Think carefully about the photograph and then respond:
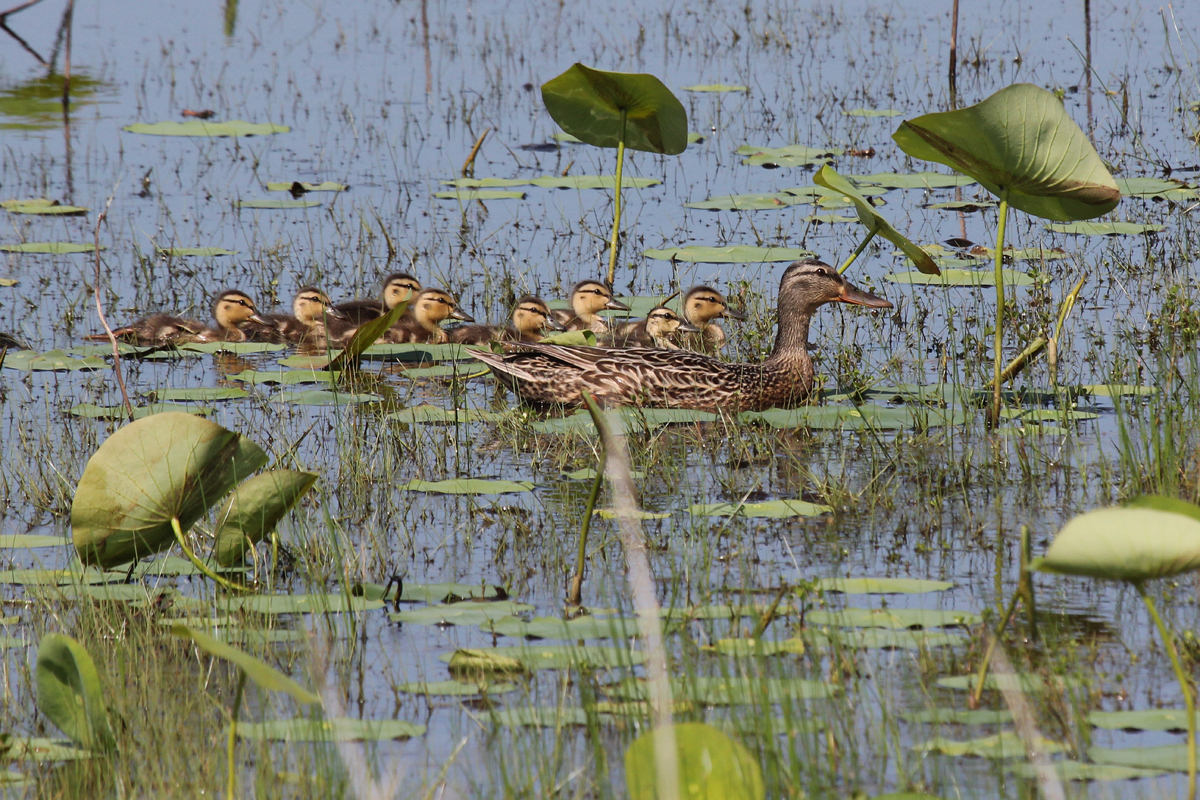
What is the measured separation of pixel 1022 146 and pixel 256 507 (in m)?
3.08

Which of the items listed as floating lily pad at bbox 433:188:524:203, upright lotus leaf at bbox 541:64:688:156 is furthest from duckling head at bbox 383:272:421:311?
floating lily pad at bbox 433:188:524:203

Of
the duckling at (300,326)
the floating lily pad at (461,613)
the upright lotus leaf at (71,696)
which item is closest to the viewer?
the upright lotus leaf at (71,696)

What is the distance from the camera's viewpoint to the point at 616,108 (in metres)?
7.95

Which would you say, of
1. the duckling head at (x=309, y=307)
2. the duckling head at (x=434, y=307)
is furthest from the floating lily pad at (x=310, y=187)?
the duckling head at (x=434, y=307)

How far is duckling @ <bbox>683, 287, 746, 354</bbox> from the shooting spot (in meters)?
8.28

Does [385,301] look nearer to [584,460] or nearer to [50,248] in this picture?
[50,248]

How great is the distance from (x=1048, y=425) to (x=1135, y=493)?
1140 mm

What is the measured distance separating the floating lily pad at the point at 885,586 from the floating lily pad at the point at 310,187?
7.51 meters

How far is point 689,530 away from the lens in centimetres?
526

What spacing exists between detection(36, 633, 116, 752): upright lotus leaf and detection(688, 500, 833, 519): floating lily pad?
87.0 inches

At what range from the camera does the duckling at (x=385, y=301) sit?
8461 millimetres

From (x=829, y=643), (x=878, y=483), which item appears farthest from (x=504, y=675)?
(x=878, y=483)

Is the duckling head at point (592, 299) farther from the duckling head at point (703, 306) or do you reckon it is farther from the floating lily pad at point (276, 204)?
the floating lily pad at point (276, 204)

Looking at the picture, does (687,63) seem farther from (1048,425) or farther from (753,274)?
(1048,425)
